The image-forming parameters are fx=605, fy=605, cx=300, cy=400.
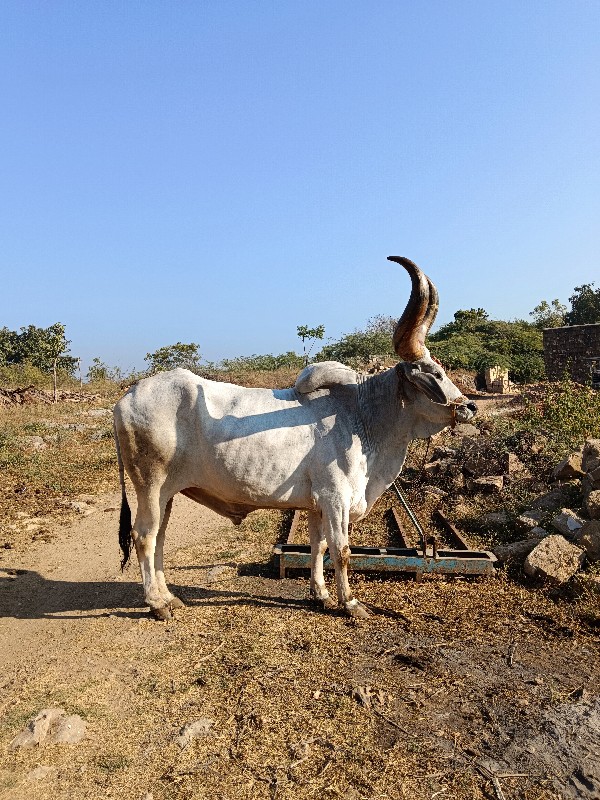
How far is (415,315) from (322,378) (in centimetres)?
99

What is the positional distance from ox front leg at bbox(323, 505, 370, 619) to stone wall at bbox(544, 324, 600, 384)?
58.6 ft

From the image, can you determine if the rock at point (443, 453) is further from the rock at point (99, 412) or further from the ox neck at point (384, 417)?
the rock at point (99, 412)

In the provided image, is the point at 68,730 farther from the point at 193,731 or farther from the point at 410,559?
the point at 410,559

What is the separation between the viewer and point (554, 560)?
5.61 meters

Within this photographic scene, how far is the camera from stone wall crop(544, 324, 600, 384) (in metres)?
21.1

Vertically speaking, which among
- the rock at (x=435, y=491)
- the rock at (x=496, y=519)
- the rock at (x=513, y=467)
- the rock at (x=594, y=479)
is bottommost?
the rock at (x=496, y=519)

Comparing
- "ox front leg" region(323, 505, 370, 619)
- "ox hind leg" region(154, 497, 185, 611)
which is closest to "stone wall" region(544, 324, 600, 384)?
"ox front leg" region(323, 505, 370, 619)

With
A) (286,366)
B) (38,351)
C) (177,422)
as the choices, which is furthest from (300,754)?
(38,351)

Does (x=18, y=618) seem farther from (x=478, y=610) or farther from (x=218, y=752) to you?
(x=478, y=610)

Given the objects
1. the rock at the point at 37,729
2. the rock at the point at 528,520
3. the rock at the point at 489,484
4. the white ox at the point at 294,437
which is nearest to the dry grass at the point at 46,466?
the white ox at the point at 294,437

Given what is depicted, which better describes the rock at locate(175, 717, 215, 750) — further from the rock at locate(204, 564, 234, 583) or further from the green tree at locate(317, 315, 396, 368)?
the green tree at locate(317, 315, 396, 368)

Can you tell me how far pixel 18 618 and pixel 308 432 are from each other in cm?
317

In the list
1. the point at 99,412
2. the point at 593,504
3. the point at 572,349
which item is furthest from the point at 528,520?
the point at 572,349

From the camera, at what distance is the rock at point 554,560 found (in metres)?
5.52
